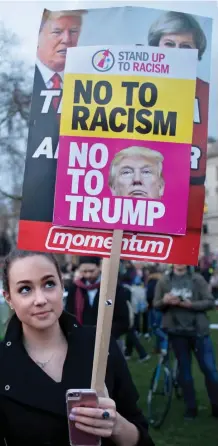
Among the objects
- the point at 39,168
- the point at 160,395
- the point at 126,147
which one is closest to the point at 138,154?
the point at 126,147

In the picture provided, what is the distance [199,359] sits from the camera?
25.6 ft

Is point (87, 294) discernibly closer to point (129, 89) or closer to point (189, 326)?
point (189, 326)

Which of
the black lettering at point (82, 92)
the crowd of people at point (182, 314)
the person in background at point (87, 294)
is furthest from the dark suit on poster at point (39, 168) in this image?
the person in background at point (87, 294)

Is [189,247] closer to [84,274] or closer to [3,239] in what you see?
[84,274]

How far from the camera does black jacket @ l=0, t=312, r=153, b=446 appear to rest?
95.2 inches

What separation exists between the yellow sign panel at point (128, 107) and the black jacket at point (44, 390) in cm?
84

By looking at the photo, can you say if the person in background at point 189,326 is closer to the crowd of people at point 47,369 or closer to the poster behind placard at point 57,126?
the poster behind placard at point 57,126

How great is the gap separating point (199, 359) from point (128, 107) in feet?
17.7

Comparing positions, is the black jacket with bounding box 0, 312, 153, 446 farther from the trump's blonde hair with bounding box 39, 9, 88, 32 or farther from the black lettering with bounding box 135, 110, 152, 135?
the trump's blonde hair with bounding box 39, 9, 88, 32

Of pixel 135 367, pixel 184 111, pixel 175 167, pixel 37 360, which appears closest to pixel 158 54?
pixel 184 111

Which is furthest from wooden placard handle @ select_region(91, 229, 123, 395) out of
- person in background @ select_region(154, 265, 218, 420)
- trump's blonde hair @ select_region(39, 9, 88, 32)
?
person in background @ select_region(154, 265, 218, 420)

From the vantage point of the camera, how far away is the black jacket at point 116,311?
7812 millimetres

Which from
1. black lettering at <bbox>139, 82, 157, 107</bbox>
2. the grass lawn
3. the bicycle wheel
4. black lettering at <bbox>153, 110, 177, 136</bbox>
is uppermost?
black lettering at <bbox>139, 82, 157, 107</bbox>

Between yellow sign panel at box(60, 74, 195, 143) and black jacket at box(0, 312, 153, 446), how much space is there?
84 centimetres
